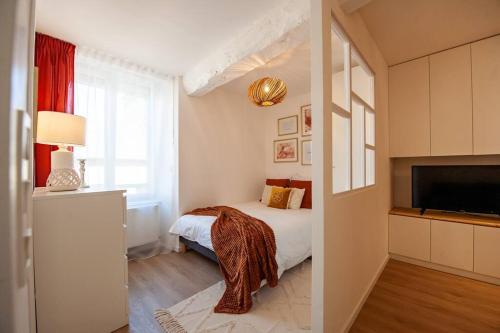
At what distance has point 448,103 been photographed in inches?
94.1

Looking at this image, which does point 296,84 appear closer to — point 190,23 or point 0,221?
point 190,23

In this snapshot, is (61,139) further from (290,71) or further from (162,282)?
(290,71)

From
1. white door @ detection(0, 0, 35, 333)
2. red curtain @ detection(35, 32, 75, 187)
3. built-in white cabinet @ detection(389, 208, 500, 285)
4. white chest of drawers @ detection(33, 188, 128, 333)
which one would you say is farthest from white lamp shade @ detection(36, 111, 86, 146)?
built-in white cabinet @ detection(389, 208, 500, 285)

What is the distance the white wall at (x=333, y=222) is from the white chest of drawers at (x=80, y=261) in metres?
1.35

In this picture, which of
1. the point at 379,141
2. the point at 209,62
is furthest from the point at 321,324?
the point at 209,62

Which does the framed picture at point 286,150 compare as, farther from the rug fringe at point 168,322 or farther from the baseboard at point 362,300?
the rug fringe at point 168,322

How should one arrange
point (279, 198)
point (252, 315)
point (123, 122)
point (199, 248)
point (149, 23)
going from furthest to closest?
point (279, 198) < point (123, 122) < point (199, 248) < point (149, 23) < point (252, 315)

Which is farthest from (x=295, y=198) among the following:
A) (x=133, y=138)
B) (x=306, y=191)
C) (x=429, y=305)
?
(x=133, y=138)

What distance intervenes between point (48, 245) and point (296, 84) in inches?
134

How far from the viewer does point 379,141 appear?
92.0 inches

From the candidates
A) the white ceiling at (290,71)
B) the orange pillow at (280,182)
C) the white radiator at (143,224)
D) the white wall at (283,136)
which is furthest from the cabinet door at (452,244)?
the white radiator at (143,224)

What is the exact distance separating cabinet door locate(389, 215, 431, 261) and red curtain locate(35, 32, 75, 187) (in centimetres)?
385

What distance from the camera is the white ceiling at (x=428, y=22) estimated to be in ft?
5.64

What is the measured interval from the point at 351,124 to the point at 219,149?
242 centimetres
